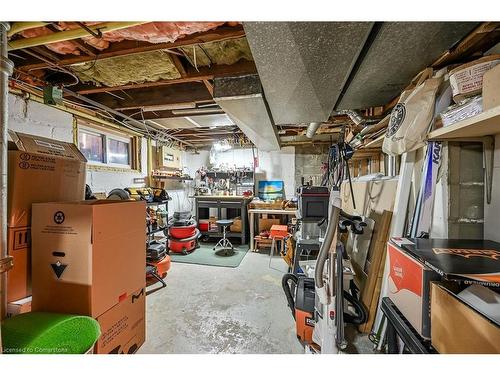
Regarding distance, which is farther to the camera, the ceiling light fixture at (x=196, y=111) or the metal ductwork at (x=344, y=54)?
the ceiling light fixture at (x=196, y=111)

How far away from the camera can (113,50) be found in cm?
156

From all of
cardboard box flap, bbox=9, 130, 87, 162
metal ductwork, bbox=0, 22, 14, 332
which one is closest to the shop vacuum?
metal ductwork, bbox=0, 22, 14, 332

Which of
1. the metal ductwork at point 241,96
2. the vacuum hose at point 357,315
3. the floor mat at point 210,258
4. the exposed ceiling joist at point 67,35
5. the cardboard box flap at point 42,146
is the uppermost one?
the exposed ceiling joist at point 67,35

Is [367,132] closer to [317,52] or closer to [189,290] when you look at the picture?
[317,52]

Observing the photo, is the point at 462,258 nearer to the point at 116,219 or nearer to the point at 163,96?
the point at 116,219

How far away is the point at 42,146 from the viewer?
1.27 metres

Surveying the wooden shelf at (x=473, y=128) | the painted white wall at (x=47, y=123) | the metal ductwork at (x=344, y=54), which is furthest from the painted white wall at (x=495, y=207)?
the painted white wall at (x=47, y=123)

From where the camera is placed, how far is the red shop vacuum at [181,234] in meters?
3.89

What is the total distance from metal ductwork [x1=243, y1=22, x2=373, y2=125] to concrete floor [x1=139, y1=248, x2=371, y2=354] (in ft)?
6.55

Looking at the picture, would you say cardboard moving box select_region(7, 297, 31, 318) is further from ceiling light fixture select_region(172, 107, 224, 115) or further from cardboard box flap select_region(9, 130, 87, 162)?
ceiling light fixture select_region(172, 107, 224, 115)

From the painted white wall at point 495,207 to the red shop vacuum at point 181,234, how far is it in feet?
12.4

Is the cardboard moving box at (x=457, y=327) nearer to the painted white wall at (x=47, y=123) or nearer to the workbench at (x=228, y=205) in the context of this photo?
the painted white wall at (x=47, y=123)

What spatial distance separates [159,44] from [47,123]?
1871 mm
